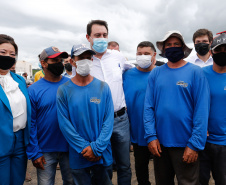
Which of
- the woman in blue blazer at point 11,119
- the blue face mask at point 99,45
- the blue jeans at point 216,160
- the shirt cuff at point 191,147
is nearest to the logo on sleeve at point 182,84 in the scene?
the shirt cuff at point 191,147

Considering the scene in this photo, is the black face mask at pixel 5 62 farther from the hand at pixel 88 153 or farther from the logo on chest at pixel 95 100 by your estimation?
the hand at pixel 88 153

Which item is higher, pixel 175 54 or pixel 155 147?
pixel 175 54

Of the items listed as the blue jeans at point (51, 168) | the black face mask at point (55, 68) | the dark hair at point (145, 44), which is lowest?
the blue jeans at point (51, 168)

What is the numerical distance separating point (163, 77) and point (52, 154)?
5.88 ft

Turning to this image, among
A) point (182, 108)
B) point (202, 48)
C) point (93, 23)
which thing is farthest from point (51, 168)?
point (202, 48)

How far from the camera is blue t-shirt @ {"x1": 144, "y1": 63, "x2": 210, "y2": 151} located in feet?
6.84

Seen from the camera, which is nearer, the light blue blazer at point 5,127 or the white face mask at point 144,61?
the light blue blazer at point 5,127

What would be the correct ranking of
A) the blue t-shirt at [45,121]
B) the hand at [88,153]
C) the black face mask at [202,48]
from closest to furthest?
the hand at [88,153]
the blue t-shirt at [45,121]
the black face mask at [202,48]

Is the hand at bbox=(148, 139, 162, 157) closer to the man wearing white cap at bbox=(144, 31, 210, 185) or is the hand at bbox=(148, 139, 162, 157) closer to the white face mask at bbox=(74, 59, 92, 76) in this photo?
the man wearing white cap at bbox=(144, 31, 210, 185)

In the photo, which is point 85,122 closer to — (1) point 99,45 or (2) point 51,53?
(2) point 51,53

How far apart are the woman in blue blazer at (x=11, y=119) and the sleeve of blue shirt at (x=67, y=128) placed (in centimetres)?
43

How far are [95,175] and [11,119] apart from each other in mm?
1232

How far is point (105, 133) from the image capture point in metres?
2.25

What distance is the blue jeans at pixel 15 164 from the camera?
2.09 metres
